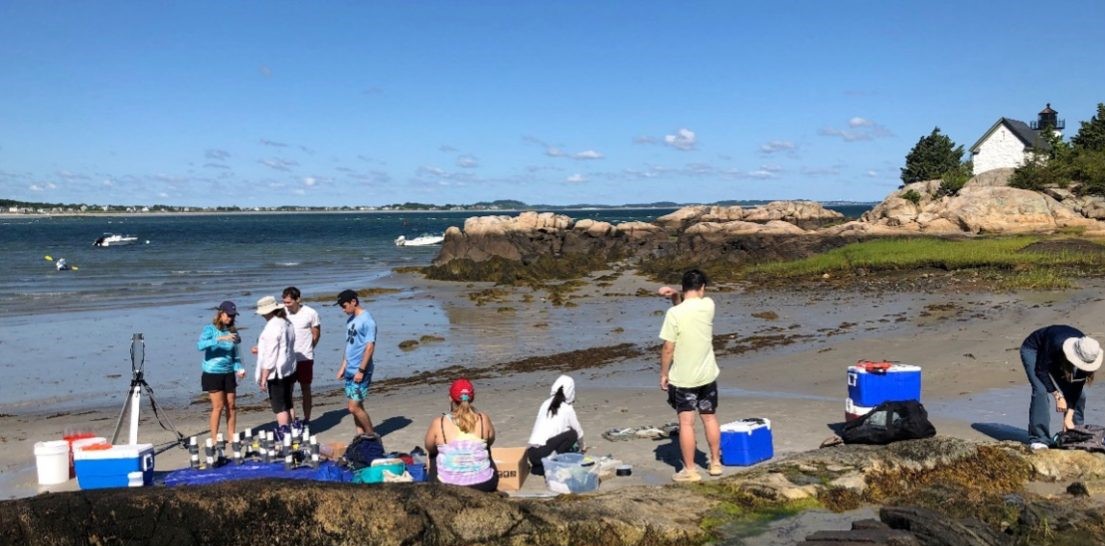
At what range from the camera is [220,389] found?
10336 mm

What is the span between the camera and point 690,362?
27.8 feet

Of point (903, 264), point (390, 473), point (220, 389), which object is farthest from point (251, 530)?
point (903, 264)

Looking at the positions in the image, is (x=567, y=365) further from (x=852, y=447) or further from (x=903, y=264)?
(x=903, y=264)

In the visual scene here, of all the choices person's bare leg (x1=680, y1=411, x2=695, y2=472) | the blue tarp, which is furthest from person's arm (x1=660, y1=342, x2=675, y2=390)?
the blue tarp

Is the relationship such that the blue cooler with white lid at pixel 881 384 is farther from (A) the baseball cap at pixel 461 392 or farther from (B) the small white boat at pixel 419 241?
(B) the small white boat at pixel 419 241

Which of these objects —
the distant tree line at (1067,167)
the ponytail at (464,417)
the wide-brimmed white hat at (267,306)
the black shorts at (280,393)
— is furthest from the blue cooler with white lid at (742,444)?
the distant tree line at (1067,167)

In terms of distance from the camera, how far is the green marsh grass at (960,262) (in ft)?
86.3

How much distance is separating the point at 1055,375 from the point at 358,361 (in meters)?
7.18

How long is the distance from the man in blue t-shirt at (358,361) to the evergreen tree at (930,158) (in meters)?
67.7

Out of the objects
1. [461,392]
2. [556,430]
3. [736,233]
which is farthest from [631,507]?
[736,233]

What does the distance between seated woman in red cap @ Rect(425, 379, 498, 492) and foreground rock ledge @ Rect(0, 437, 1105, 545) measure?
0.60 meters

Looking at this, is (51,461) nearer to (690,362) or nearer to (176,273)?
(690,362)

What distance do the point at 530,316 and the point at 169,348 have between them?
9.01m

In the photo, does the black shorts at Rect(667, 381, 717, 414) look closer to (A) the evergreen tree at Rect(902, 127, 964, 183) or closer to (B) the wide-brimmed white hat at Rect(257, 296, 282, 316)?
(B) the wide-brimmed white hat at Rect(257, 296, 282, 316)
